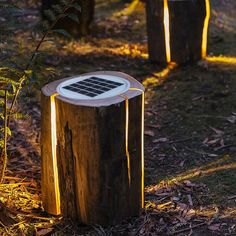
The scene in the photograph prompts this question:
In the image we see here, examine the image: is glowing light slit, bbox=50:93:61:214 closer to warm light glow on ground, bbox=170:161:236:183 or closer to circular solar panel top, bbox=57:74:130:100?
circular solar panel top, bbox=57:74:130:100

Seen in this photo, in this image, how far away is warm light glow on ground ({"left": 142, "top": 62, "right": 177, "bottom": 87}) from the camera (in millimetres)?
5750

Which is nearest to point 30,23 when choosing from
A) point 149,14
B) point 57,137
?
point 149,14

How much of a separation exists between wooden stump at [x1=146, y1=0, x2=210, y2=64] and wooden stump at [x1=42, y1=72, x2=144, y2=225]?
257cm

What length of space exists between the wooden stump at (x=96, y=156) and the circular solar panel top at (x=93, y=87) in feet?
0.18

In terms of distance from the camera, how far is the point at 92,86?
3.38m

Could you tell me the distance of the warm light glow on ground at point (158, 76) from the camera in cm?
575

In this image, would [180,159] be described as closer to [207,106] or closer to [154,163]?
[154,163]

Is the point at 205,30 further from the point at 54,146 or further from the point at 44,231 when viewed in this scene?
the point at 44,231

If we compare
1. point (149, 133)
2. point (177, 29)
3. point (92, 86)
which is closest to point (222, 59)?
point (177, 29)

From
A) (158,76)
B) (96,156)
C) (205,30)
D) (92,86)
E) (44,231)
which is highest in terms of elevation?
(92,86)

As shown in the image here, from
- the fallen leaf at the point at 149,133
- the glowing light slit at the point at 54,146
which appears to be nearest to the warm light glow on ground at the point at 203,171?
the fallen leaf at the point at 149,133

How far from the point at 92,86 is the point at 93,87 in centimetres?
3

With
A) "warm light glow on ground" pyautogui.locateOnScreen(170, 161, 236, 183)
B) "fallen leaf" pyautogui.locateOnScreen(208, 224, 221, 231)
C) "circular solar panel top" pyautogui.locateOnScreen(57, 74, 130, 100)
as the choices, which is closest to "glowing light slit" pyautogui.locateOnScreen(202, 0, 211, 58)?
"warm light glow on ground" pyautogui.locateOnScreen(170, 161, 236, 183)

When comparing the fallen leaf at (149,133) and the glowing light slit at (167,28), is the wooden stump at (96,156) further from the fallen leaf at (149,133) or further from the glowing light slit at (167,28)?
the glowing light slit at (167,28)
